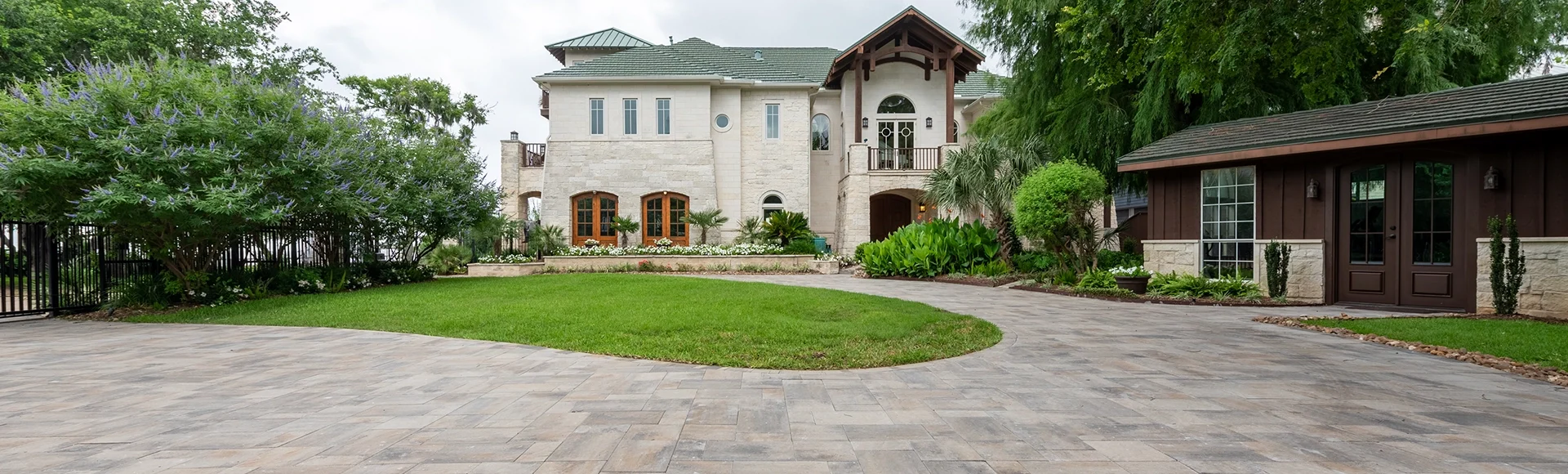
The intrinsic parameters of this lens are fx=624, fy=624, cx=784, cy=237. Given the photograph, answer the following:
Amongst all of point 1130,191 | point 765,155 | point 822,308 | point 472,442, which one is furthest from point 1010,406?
point 765,155

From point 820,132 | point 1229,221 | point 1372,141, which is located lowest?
point 1229,221

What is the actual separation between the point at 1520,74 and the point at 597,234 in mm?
23744

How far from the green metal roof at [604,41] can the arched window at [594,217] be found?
7554mm

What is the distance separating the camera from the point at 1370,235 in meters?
8.92

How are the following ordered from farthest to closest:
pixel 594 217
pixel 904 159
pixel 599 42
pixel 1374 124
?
pixel 599 42, pixel 904 159, pixel 594 217, pixel 1374 124

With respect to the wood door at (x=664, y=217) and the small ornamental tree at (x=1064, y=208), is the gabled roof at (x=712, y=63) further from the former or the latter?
the small ornamental tree at (x=1064, y=208)

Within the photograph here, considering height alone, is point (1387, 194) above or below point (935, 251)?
above

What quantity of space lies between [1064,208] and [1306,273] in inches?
139

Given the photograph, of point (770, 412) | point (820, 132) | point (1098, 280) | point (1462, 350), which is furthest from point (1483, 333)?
point (820, 132)

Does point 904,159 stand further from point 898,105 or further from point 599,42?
point 599,42

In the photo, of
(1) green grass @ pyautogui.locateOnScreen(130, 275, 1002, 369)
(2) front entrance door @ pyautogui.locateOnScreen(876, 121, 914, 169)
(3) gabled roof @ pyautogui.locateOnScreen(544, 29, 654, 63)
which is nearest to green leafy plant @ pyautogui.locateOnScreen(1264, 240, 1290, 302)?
(1) green grass @ pyautogui.locateOnScreen(130, 275, 1002, 369)

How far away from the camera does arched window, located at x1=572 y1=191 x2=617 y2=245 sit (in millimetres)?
20156

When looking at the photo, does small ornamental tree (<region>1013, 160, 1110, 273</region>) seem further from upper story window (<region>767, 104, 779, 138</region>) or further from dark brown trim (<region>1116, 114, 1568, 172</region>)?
upper story window (<region>767, 104, 779, 138</region>)

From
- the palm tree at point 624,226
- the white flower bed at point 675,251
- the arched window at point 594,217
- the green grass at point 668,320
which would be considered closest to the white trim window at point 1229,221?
the green grass at point 668,320
